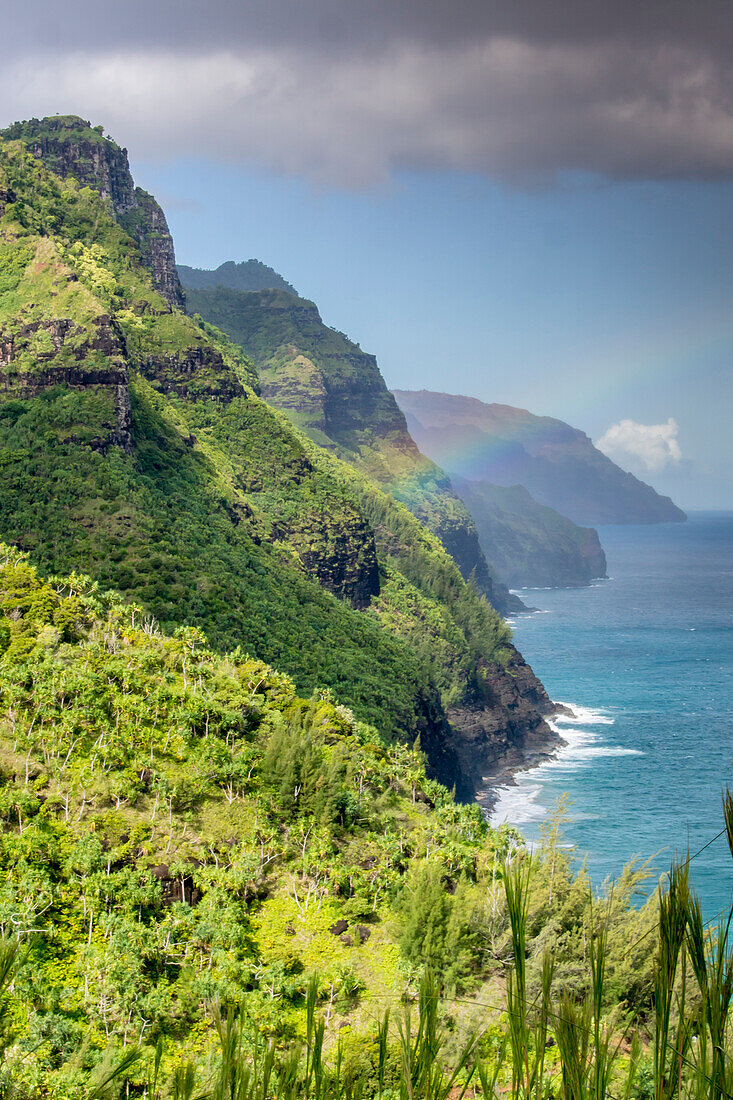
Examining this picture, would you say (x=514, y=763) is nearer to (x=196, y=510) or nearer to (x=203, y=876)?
(x=196, y=510)

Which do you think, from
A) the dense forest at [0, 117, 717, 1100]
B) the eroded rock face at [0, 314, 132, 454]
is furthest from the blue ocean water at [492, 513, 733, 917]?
the eroded rock face at [0, 314, 132, 454]

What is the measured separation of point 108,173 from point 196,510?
7535 centimetres

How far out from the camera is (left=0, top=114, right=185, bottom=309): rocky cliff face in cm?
13138

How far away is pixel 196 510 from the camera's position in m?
82.4

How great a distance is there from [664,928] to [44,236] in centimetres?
10064

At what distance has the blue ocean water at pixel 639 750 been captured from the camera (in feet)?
247

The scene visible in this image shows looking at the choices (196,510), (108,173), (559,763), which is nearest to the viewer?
(196,510)

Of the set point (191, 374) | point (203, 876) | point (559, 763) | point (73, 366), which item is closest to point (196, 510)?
point (73, 366)

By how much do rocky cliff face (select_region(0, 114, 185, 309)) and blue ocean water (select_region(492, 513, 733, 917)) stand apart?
83.5m

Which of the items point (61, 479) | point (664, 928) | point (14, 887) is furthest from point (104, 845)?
point (61, 479)

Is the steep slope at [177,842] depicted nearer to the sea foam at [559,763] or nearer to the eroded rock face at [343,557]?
the sea foam at [559,763]

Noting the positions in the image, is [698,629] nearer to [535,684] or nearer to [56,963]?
[535,684]

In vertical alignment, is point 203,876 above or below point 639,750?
above

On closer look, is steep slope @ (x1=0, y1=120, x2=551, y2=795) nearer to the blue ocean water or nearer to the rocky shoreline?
the rocky shoreline
